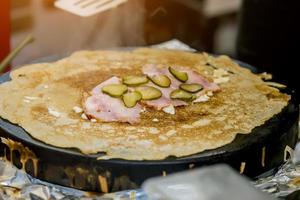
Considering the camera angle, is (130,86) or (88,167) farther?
(130,86)

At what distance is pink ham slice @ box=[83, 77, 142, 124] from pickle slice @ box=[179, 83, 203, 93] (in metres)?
0.21

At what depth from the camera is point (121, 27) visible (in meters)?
3.38

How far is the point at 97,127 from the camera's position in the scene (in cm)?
191

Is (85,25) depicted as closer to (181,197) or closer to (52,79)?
(52,79)

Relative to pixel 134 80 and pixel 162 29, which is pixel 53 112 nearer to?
pixel 134 80

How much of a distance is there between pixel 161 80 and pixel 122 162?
0.51 meters

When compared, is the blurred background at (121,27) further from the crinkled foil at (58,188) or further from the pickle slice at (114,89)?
the crinkled foil at (58,188)

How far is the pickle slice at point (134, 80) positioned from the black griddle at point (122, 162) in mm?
429

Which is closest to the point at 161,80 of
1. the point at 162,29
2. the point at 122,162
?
the point at 122,162

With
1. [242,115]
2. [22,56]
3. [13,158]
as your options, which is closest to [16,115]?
[13,158]

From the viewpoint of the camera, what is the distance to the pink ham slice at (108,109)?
1940mm

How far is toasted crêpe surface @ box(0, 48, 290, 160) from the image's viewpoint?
1.83 metres

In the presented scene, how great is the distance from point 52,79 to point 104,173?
61 cm

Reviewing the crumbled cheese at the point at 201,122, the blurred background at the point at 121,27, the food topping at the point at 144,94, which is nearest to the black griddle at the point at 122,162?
the crumbled cheese at the point at 201,122
